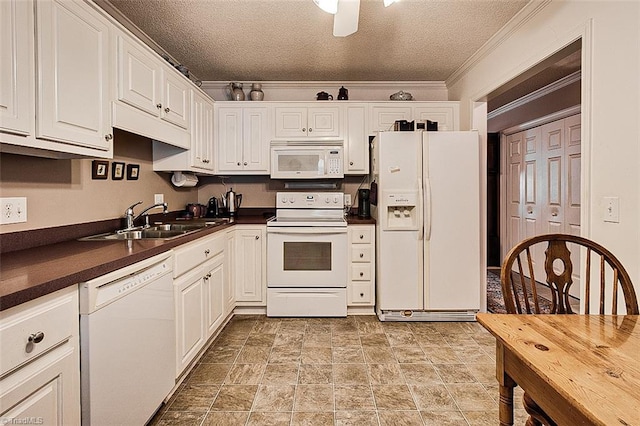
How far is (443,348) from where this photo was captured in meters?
2.66

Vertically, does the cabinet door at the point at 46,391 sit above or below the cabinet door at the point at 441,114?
below

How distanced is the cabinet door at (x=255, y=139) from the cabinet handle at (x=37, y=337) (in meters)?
2.74

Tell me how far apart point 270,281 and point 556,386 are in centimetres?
280

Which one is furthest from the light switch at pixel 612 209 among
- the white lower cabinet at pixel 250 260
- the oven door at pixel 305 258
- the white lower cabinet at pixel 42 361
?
the white lower cabinet at pixel 250 260

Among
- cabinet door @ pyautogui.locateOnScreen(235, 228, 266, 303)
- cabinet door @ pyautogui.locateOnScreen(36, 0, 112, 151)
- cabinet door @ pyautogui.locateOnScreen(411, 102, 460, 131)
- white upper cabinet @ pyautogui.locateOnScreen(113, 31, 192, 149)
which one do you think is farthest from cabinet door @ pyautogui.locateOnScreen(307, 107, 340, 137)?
cabinet door @ pyautogui.locateOnScreen(36, 0, 112, 151)

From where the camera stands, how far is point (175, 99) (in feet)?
8.41

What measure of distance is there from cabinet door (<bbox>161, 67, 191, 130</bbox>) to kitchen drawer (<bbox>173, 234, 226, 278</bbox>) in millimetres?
918

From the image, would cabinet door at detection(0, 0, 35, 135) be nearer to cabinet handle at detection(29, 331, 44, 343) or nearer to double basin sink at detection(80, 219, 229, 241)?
cabinet handle at detection(29, 331, 44, 343)

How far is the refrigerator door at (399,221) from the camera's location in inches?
124

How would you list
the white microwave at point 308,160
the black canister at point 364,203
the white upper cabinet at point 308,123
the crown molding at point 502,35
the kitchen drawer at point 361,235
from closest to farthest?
the crown molding at point 502,35, the kitchen drawer at point 361,235, the white microwave at point 308,160, the white upper cabinet at point 308,123, the black canister at point 364,203

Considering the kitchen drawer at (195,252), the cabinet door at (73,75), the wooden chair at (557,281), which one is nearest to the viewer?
the wooden chair at (557,281)

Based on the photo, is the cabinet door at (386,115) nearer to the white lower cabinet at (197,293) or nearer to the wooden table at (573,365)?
the white lower cabinet at (197,293)

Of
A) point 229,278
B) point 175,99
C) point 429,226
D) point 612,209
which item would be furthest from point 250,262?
point 612,209

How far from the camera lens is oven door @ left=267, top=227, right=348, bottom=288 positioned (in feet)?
10.8
